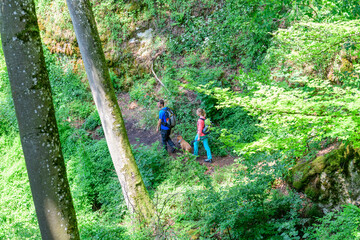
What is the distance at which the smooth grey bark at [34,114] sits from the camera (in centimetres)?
272

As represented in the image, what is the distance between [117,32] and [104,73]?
1012 centimetres

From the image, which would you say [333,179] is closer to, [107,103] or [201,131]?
[201,131]

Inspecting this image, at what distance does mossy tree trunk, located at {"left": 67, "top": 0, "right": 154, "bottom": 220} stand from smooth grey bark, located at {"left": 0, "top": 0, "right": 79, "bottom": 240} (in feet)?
8.82

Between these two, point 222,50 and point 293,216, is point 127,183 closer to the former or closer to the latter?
point 293,216

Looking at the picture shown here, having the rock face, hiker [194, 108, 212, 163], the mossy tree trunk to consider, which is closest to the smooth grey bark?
the mossy tree trunk

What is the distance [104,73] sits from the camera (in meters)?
5.62

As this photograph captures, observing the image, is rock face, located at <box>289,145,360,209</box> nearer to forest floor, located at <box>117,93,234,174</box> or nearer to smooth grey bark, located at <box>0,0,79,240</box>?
forest floor, located at <box>117,93,234,174</box>

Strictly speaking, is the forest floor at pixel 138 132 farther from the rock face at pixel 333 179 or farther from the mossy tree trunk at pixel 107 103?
the rock face at pixel 333 179

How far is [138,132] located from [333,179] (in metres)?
8.27

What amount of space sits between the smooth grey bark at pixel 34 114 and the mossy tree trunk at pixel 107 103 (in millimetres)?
2689

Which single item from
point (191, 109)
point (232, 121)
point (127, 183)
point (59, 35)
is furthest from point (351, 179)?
point (59, 35)

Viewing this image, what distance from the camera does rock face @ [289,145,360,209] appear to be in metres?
4.44

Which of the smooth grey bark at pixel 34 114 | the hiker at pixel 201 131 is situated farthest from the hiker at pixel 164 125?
the smooth grey bark at pixel 34 114

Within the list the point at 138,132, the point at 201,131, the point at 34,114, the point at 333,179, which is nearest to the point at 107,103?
the point at 34,114
